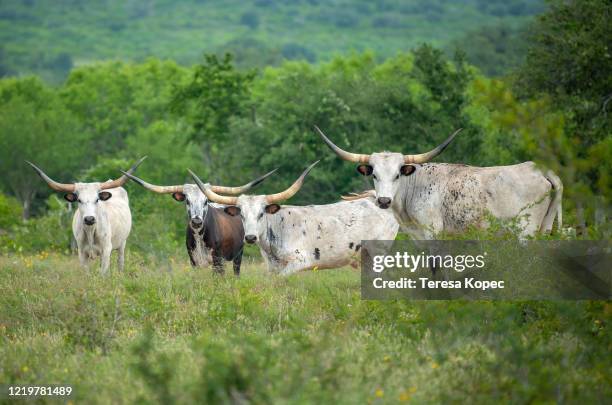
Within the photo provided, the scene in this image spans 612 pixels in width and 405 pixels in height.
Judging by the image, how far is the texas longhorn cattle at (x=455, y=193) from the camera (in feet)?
42.5

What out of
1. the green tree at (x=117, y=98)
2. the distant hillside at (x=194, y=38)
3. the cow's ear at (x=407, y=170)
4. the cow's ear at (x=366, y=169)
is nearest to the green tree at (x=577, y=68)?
the cow's ear at (x=407, y=170)

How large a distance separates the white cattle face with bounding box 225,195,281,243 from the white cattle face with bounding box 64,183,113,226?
77.8 inches

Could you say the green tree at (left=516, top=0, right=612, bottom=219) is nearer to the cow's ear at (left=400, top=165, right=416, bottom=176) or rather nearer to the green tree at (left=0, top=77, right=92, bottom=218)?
the cow's ear at (left=400, top=165, right=416, bottom=176)

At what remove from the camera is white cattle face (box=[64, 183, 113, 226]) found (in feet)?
47.6

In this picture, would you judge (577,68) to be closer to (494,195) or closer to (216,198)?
(494,195)

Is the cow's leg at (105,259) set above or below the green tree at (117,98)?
above

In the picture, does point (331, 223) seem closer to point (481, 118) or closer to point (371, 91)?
point (371, 91)

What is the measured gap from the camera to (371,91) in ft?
102

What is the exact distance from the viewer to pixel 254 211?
14047 mm

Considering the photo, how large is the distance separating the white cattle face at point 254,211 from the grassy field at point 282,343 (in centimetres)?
77

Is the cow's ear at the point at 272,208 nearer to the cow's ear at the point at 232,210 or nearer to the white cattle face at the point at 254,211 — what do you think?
the white cattle face at the point at 254,211

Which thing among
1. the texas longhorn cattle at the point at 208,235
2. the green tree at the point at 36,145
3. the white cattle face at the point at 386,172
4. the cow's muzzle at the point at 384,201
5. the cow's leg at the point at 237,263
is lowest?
the green tree at the point at 36,145

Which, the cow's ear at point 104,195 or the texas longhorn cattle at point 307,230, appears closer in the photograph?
the texas longhorn cattle at point 307,230

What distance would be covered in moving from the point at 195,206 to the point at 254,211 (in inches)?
47.7
